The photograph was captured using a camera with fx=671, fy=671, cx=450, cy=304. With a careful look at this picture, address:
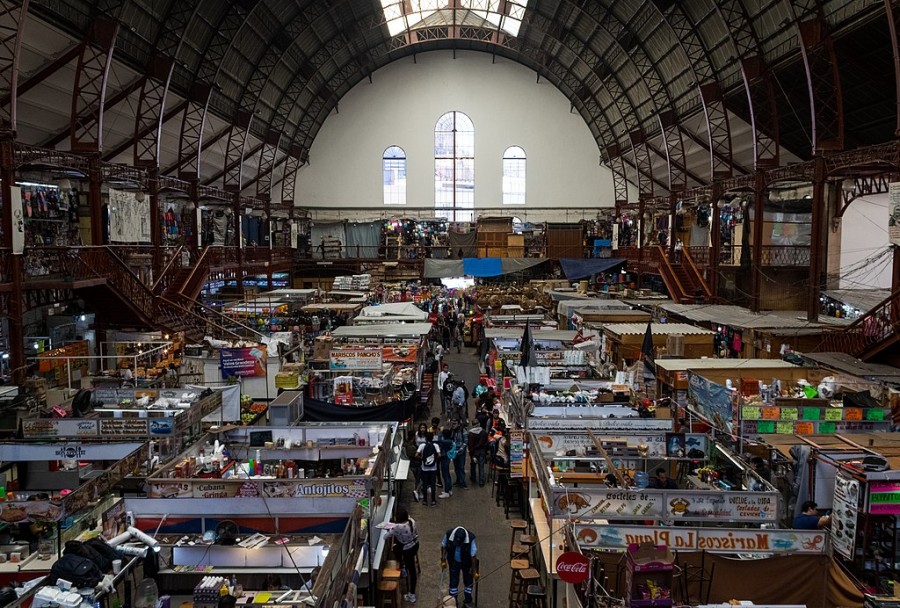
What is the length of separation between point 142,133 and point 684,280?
858 inches

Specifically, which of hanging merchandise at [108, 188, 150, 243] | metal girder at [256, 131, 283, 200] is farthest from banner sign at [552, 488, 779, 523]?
metal girder at [256, 131, 283, 200]

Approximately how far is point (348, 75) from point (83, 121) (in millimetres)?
21326

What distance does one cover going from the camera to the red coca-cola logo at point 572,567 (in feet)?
19.6

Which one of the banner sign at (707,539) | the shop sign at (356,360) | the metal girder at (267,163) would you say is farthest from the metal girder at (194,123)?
the banner sign at (707,539)

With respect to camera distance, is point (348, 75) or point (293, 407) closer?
point (293, 407)

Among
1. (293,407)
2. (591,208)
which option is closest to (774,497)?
(293,407)

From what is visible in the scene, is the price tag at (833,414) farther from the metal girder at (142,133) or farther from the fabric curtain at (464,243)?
the fabric curtain at (464,243)

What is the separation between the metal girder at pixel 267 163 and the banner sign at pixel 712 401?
87.7ft

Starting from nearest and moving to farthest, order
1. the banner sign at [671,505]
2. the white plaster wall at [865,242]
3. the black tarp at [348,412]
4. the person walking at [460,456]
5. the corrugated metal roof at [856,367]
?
the banner sign at [671,505], the corrugated metal roof at [856,367], the black tarp at [348,412], the person walking at [460,456], the white plaster wall at [865,242]

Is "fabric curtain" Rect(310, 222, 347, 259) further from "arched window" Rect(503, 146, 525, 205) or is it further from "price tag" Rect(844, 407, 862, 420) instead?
"price tag" Rect(844, 407, 862, 420)

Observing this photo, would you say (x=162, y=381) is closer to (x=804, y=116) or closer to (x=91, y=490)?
(x=91, y=490)

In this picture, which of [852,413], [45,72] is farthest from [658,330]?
[45,72]

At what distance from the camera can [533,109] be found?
41344 millimetres

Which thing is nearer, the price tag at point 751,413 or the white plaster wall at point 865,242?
the price tag at point 751,413
